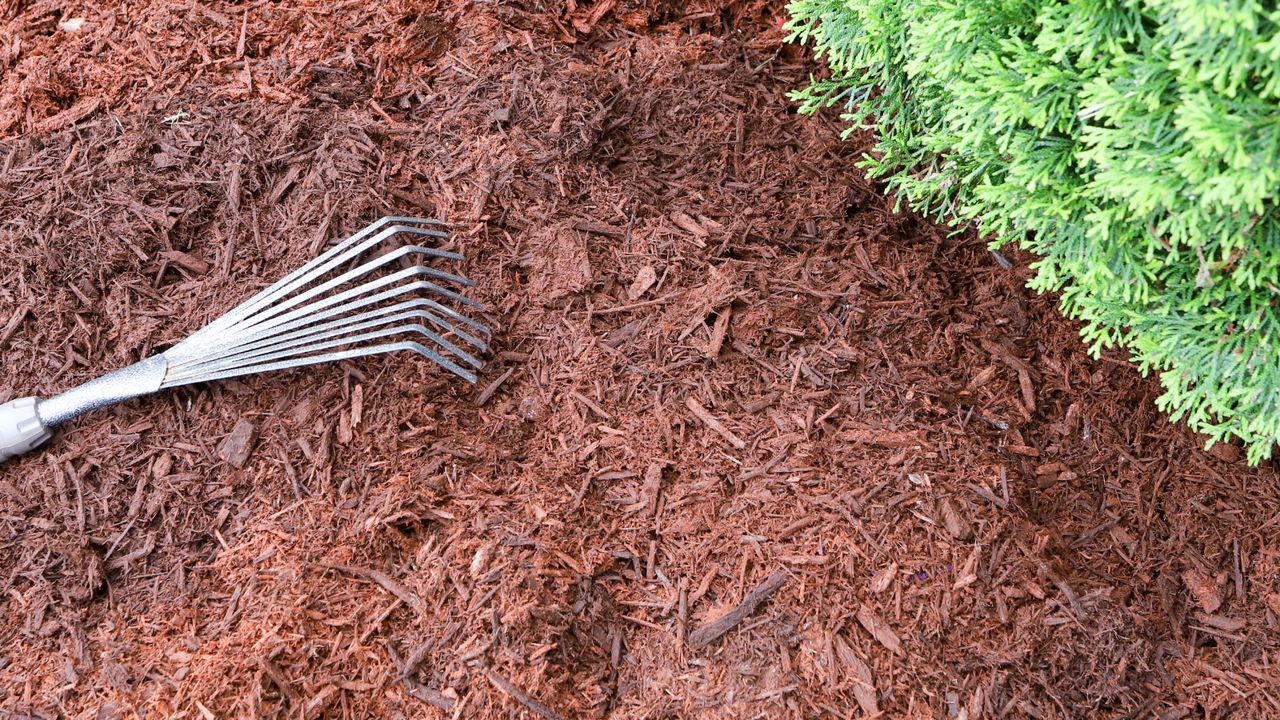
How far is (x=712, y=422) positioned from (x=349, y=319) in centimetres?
131

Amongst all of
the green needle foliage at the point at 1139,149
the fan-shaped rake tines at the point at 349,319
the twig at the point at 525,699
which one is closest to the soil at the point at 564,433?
the twig at the point at 525,699

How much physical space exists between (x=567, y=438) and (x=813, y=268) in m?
1.13

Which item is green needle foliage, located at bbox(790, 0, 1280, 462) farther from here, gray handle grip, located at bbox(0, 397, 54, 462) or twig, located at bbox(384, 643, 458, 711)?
gray handle grip, located at bbox(0, 397, 54, 462)

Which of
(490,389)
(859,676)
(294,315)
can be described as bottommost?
(859,676)

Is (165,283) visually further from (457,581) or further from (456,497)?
(457,581)

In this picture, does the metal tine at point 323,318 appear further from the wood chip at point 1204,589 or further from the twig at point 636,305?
the wood chip at point 1204,589

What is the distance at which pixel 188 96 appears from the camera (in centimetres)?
355

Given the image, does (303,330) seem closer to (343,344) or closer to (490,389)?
(343,344)

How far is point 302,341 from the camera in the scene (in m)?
3.06

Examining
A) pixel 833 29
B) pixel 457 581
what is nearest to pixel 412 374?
pixel 457 581

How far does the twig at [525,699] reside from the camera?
8.58 feet

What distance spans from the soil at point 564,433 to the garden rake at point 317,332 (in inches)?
4.4

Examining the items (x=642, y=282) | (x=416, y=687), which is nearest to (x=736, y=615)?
(x=416, y=687)

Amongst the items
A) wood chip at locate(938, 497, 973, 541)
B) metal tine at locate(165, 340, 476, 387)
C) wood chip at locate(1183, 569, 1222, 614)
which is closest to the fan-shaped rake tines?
metal tine at locate(165, 340, 476, 387)
